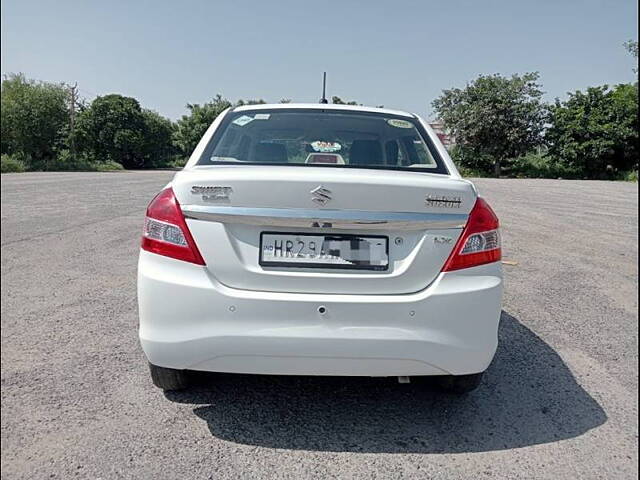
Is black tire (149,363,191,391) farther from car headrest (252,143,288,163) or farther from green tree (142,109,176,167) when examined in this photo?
car headrest (252,143,288,163)

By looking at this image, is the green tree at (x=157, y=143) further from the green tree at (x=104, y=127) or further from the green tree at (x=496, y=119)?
the green tree at (x=496, y=119)

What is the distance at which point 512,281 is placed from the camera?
5.55m

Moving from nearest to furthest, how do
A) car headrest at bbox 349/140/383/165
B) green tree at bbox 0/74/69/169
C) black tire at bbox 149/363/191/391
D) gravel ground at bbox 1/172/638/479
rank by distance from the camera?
green tree at bbox 0/74/69/169
gravel ground at bbox 1/172/638/479
black tire at bbox 149/363/191/391
car headrest at bbox 349/140/383/165

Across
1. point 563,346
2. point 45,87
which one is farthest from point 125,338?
point 563,346

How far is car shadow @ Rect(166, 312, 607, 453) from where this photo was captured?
237 centimetres

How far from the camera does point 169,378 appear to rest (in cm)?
257

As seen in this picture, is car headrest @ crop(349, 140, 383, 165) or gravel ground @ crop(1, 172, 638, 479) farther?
car headrest @ crop(349, 140, 383, 165)

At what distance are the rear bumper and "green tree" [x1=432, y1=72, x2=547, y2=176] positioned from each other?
3976cm

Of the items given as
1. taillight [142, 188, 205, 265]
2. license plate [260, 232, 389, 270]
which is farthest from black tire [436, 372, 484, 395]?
taillight [142, 188, 205, 265]

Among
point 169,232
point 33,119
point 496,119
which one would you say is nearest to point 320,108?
point 169,232

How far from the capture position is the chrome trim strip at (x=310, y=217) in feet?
6.98

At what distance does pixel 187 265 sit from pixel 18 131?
3.56 feet

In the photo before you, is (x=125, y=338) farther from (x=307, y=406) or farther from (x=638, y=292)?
(x=638, y=292)

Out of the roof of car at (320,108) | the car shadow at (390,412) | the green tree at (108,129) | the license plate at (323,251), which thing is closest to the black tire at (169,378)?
the car shadow at (390,412)
